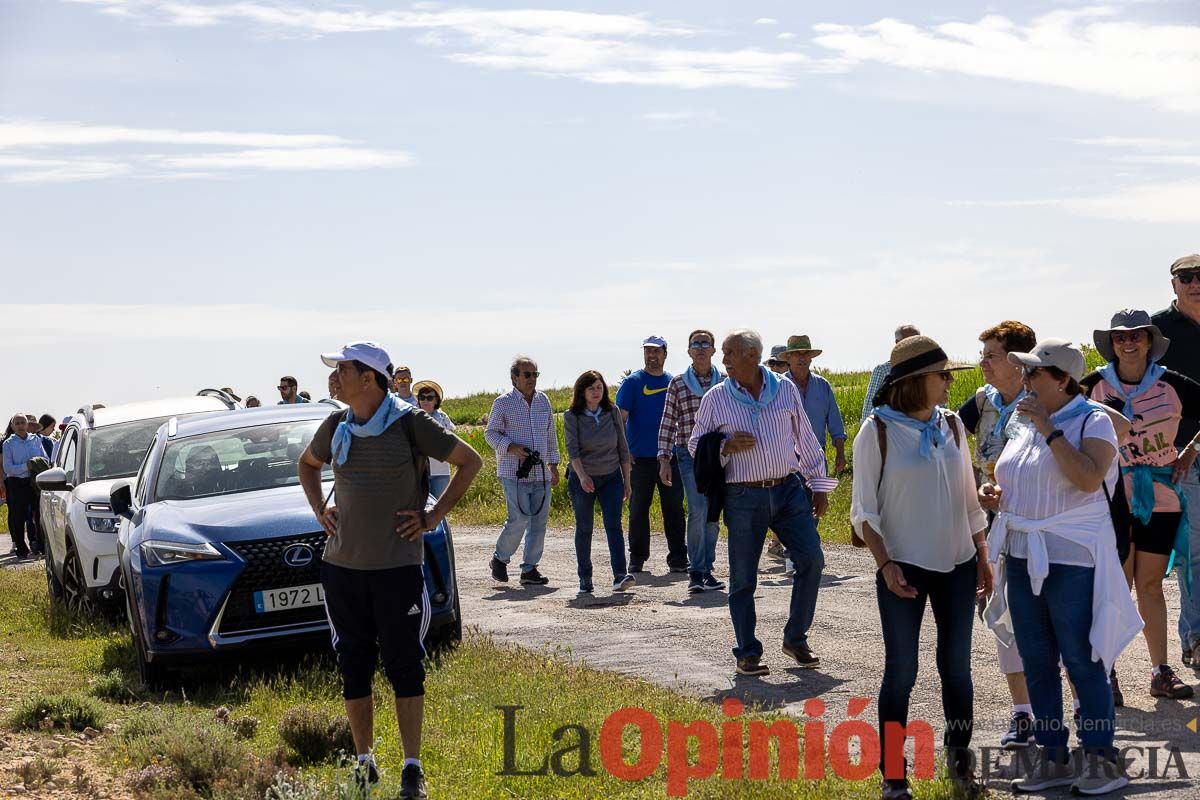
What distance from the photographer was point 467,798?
665 cm

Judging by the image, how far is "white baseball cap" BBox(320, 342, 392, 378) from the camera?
22.1 feet

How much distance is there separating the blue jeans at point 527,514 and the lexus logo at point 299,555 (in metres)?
5.03

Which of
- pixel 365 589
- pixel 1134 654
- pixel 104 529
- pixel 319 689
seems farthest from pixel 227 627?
pixel 1134 654

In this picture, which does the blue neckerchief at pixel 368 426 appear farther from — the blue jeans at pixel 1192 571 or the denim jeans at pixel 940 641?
the blue jeans at pixel 1192 571

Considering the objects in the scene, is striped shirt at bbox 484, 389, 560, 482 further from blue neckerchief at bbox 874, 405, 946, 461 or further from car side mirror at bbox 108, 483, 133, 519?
blue neckerchief at bbox 874, 405, 946, 461

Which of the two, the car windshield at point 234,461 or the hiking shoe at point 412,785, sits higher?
the car windshield at point 234,461

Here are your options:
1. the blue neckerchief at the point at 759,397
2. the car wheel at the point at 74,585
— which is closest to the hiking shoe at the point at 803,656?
the blue neckerchief at the point at 759,397

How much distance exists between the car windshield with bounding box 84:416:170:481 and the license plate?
517cm

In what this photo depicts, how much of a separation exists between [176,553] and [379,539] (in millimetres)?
3535

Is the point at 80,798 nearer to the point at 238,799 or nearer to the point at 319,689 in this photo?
the point at 238,799

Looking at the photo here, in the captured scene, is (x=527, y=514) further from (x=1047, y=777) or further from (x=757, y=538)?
(x=1047, y=777)

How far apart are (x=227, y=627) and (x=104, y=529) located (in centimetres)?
406

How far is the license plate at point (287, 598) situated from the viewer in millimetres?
9617

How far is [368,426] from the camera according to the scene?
22.0 feet
